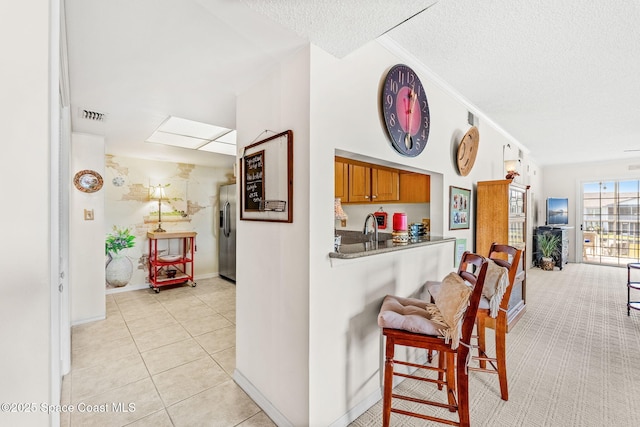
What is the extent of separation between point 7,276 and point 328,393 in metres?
1.61

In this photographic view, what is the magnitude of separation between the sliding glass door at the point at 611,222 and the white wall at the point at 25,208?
9892mm

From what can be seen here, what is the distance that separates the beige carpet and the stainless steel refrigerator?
3.90 meters

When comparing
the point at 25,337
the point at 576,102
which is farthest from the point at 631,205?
the point at 25,337

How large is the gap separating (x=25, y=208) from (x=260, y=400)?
1.90 meters

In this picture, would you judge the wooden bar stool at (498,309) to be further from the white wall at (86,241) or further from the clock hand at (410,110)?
the white wall at (86,241)

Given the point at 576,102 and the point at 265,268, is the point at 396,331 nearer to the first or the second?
the point at 265,268

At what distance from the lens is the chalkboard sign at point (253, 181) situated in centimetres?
196

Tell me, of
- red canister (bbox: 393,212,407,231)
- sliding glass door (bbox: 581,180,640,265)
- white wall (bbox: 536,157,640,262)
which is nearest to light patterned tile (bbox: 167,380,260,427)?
red canister (bbox: 393,212,407,231)

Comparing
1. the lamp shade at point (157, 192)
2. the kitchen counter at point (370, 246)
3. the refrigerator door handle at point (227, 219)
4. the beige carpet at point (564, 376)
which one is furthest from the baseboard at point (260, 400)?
the lamp shade at point (157, 192)

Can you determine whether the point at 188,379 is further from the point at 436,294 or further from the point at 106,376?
the point at 436,294

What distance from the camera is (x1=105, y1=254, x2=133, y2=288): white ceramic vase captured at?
454 centimetres

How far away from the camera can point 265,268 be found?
1.91 metres

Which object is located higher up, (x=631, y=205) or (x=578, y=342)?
(x=631, y=205)

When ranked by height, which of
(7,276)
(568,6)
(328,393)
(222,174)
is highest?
(568,6)
